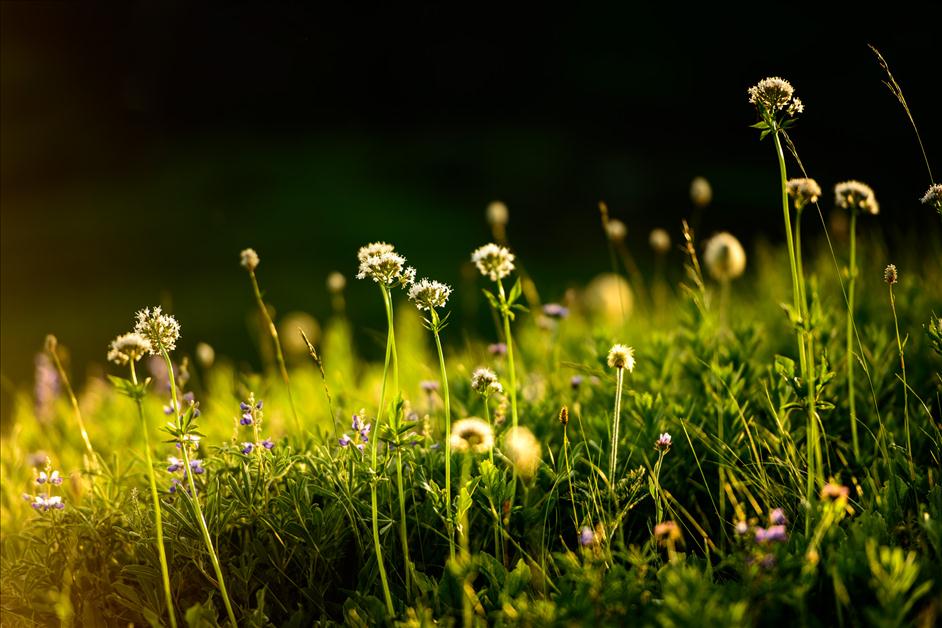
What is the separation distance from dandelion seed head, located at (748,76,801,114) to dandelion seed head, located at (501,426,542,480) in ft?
3.21

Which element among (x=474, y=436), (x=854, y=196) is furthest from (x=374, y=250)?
(x=854, y=196)

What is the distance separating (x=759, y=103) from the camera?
69.2 inches

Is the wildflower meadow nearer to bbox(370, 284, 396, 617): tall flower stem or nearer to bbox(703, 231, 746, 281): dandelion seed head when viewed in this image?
bbox(370, 284, 396, 617): tall flower stem

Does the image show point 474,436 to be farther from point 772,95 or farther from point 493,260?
point 772,95

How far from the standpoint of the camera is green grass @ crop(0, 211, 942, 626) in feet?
4.63

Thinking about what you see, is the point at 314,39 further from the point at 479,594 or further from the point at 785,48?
the point at 479,594

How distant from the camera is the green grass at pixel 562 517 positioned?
1.41m

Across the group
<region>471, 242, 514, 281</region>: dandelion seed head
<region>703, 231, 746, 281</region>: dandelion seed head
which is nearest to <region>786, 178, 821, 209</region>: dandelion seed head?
<region>471, 242, 514, 281</region>: dandelion seed head

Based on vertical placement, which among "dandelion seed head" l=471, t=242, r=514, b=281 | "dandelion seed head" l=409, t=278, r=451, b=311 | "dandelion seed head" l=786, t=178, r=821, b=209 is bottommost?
"dandelion seed head" l=409, t=278, r=451, b=311

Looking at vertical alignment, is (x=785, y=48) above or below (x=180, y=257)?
above

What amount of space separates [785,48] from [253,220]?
7190 mm

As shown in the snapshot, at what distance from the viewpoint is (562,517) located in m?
1.94

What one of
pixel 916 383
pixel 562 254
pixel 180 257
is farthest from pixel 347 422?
pixel 180 257

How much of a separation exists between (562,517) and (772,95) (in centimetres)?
115
